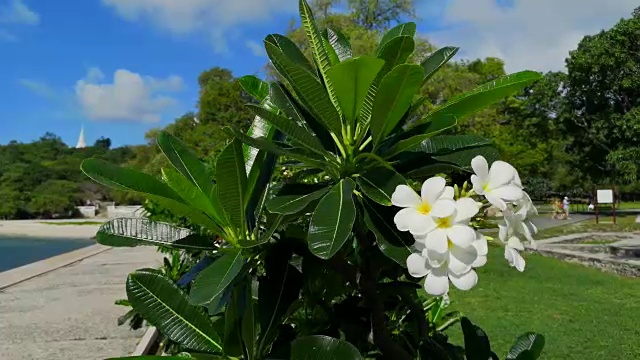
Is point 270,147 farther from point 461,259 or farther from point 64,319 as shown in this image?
point 64,319

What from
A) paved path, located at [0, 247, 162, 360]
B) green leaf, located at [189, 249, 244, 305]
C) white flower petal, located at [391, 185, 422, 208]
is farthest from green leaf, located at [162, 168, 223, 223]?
paved path, located at [0, 247, 162, 360]

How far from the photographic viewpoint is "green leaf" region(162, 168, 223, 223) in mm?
1036

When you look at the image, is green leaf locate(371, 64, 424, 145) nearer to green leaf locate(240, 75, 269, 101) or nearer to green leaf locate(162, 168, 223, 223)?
green leaf locate(162, 168, 223, 223)

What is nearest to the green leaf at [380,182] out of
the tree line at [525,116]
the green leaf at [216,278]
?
the green leaf at [216,278]

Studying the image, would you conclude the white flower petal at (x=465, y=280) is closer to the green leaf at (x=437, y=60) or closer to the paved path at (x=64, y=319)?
the green leaf at (x=437, y=60)

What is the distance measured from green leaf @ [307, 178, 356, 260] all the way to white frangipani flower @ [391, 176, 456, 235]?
8 centimetres

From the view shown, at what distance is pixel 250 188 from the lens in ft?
3.62

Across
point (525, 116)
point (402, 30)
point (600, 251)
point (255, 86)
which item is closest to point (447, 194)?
point (402, 30)

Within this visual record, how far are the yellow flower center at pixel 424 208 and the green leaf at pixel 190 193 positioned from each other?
0.39m

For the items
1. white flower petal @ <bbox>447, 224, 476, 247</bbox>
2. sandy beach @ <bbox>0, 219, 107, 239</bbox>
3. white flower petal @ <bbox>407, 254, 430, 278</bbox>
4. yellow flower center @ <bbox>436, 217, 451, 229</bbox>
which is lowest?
sandy beach @ <bbox>0, 219, 107, 239</bbox>

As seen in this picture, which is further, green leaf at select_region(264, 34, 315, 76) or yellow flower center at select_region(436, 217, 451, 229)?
green leaf at select_region(264, 34, 315, 76)

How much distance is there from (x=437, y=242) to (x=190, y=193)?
0.46 metres

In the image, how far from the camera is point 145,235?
1085 mm

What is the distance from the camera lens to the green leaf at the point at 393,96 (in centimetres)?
87
